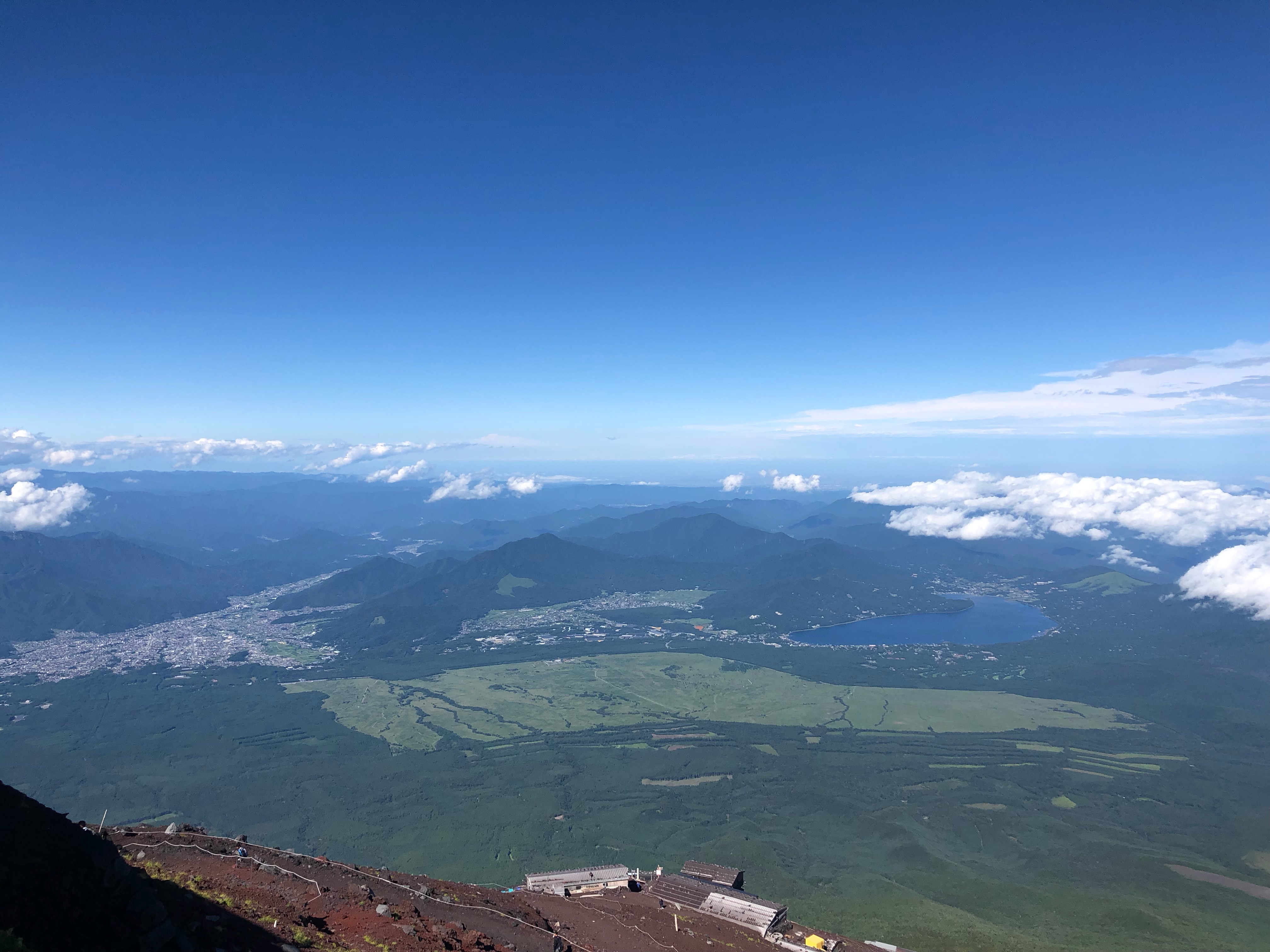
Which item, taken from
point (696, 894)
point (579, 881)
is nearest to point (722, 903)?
point (696, 894)

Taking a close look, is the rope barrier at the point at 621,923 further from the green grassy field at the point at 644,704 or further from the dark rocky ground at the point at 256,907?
the green grassy field at the point at 644,704

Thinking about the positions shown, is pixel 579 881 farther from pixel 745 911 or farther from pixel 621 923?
pixel 745 911

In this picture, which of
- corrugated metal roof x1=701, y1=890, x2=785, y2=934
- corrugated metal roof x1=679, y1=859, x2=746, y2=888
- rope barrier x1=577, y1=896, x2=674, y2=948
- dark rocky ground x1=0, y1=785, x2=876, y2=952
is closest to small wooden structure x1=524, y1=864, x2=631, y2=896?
dark rocky ground x1=0, y1=785, x2=876, y2=952

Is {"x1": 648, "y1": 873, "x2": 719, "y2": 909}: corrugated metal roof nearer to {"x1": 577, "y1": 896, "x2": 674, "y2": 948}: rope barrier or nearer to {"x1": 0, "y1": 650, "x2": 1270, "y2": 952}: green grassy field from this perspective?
{"x1": 577, "y1": 896, "x2": 674, "y2": 948}: rope barrier

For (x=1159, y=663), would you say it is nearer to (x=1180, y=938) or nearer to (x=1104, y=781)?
(x=1104, y=781)

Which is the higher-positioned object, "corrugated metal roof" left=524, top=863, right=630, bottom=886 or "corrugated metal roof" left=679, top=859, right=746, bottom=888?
"corrugated metal roof" left=524, top=863, right=630, bottom=886

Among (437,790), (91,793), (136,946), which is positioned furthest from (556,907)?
(91,793)

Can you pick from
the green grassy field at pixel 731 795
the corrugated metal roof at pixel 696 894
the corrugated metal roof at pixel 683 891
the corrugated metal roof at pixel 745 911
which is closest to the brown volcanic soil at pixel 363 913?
the corrugated metal roof at pixel 745 911
